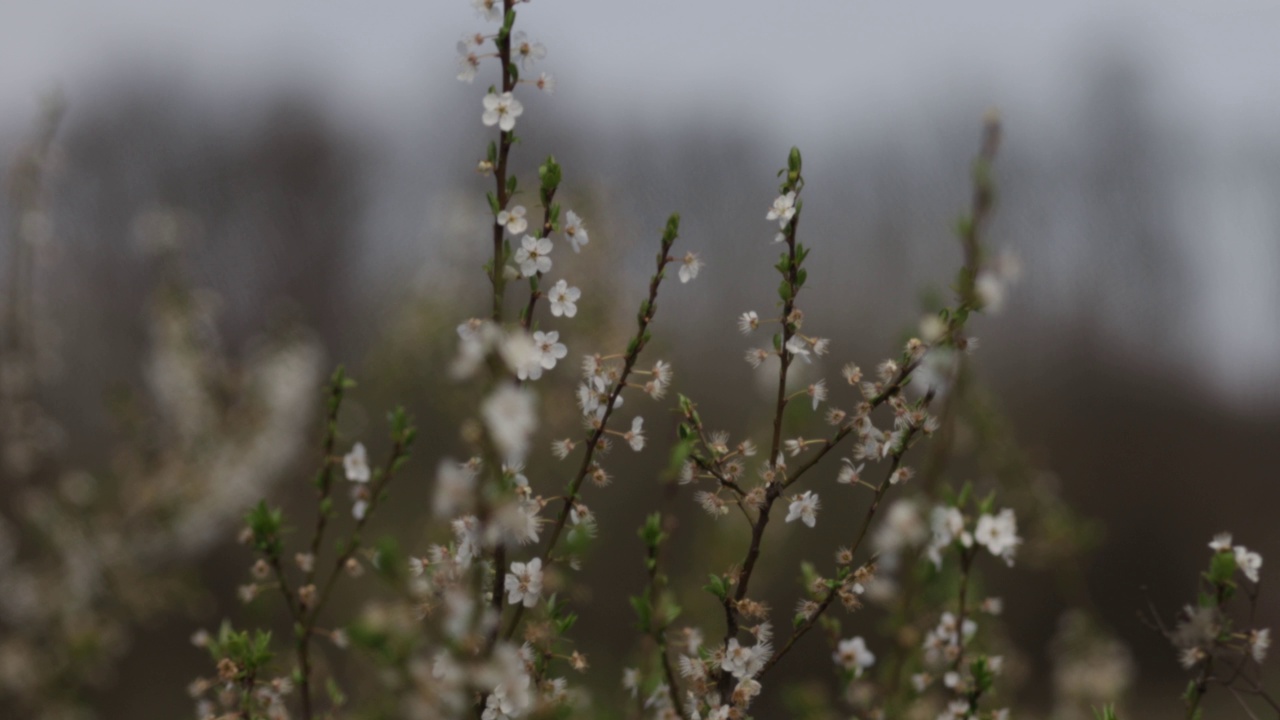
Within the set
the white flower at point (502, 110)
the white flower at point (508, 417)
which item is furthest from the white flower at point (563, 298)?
the white flower at point (508, 417)

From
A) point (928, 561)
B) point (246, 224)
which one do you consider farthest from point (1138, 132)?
point (928, 561)

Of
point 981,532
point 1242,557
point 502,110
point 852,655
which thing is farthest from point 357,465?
point 1242,557

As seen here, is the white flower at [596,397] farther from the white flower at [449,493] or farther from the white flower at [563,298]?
the white flower at [449,493]

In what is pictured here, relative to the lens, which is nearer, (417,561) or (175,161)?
(417,561)

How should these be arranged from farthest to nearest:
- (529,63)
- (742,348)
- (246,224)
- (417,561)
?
(246,224), (742,348), (529,63), (417,561)

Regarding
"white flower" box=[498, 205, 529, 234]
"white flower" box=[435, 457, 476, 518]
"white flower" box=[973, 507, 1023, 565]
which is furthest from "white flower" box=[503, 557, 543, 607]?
"white flower" box=[973, 507, 1023, 565]

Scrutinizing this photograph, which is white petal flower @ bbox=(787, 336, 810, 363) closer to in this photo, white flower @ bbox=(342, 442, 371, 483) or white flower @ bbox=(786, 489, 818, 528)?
white flower @ bbox=(786, 489, 818, 528)

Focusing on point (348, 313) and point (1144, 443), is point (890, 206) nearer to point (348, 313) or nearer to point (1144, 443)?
point (1144, 443)
